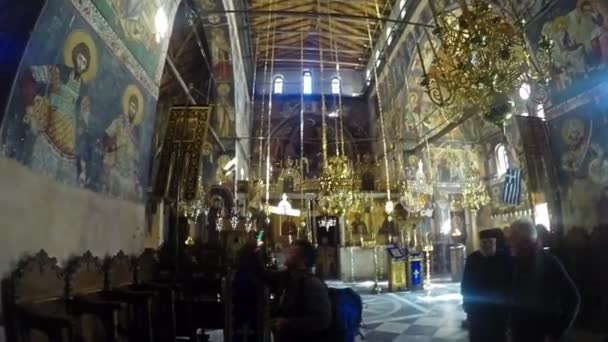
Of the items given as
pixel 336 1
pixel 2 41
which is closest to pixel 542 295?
pixel 2 41

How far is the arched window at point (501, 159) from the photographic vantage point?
1461 centimetres

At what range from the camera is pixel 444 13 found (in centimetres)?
500

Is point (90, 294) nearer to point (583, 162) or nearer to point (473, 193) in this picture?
point (583, 162)

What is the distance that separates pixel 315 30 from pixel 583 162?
15349 millimetres

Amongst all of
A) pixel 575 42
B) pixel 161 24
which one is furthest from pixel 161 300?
pixel 575 42

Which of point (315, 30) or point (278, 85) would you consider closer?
point (315, 30)

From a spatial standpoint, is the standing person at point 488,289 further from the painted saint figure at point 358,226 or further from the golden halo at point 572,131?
the painted saint figure at point 358,226

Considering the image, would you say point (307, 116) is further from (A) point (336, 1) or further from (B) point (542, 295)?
(B) point (542, 295)

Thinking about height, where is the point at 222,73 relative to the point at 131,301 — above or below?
above

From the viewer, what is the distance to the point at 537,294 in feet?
7.48

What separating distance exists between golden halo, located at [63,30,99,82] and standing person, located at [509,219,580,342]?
4.23 metres

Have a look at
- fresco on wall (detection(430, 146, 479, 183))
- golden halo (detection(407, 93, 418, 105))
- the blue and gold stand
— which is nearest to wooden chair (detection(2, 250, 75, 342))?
the blue and gold stand

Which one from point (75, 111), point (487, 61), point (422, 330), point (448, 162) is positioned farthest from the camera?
point (448, 162)

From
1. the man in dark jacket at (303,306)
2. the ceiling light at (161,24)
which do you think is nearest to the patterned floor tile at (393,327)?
the man in dark jacket at (303,306)
